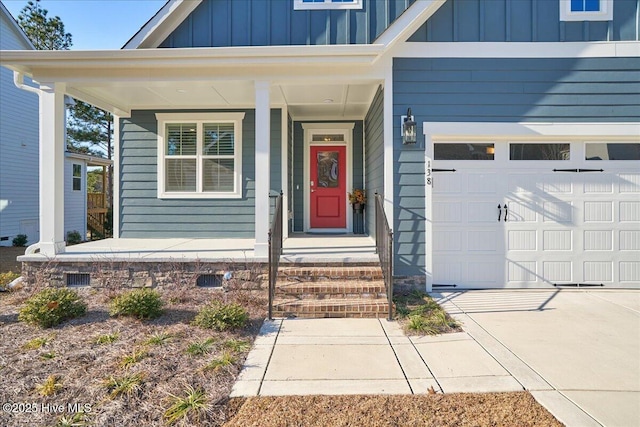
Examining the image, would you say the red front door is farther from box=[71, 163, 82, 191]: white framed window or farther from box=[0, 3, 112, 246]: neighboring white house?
box=[71, 163, 82, 191]: white framed window

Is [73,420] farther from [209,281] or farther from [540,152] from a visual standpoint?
[540,152]

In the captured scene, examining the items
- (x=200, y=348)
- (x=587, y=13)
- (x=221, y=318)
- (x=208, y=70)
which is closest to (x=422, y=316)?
(x=221, y=318)

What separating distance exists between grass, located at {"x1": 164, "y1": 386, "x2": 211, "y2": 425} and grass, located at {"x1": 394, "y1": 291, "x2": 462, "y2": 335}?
7.30 ft

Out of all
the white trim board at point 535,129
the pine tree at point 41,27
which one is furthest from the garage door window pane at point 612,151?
the pine tree at point 41,27

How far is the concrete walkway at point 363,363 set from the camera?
9.02 feet

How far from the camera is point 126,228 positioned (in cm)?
719

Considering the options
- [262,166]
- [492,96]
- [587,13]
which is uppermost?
[587,13]

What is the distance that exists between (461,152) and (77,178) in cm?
1426

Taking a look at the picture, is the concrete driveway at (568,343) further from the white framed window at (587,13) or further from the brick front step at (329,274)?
the white framed window at (587,13)

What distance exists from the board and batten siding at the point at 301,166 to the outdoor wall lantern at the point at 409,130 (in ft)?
8.43

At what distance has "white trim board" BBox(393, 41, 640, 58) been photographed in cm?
526

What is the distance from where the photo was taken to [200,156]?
7.12 metres

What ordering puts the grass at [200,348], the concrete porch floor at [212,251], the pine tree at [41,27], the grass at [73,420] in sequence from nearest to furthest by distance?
1. the grass at [73,420]
2. the grass at [200,348]
3. the concrete porch floor at [212,251]
4. the pine tree at [41,27]

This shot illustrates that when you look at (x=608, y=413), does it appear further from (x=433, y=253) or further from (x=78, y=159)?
(x=78, y=159)
